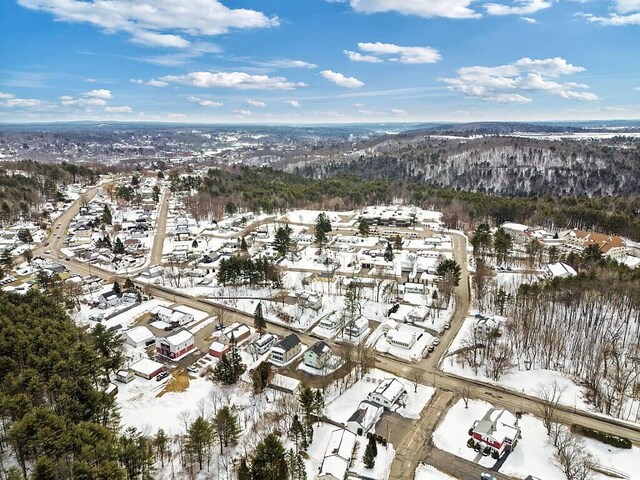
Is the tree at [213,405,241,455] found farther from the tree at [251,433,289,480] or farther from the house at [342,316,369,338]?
the house at [342,316,369,338]

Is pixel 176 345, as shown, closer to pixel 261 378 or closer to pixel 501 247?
pixel 261 378

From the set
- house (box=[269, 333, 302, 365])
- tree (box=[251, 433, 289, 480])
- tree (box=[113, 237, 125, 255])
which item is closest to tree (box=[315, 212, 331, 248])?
tree (box=[113, 237, 125, 255])

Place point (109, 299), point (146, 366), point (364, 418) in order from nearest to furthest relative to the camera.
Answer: point (364, 418) < point (146, 366) < point (109, 299)

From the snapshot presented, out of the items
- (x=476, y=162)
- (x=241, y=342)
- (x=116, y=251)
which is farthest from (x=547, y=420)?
(x=476, y=162)

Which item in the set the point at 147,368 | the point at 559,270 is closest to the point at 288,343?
the point at 147,368

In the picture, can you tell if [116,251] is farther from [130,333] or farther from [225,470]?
[225,470]

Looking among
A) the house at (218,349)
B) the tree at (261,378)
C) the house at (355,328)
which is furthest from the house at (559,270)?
the house at (218,349)
